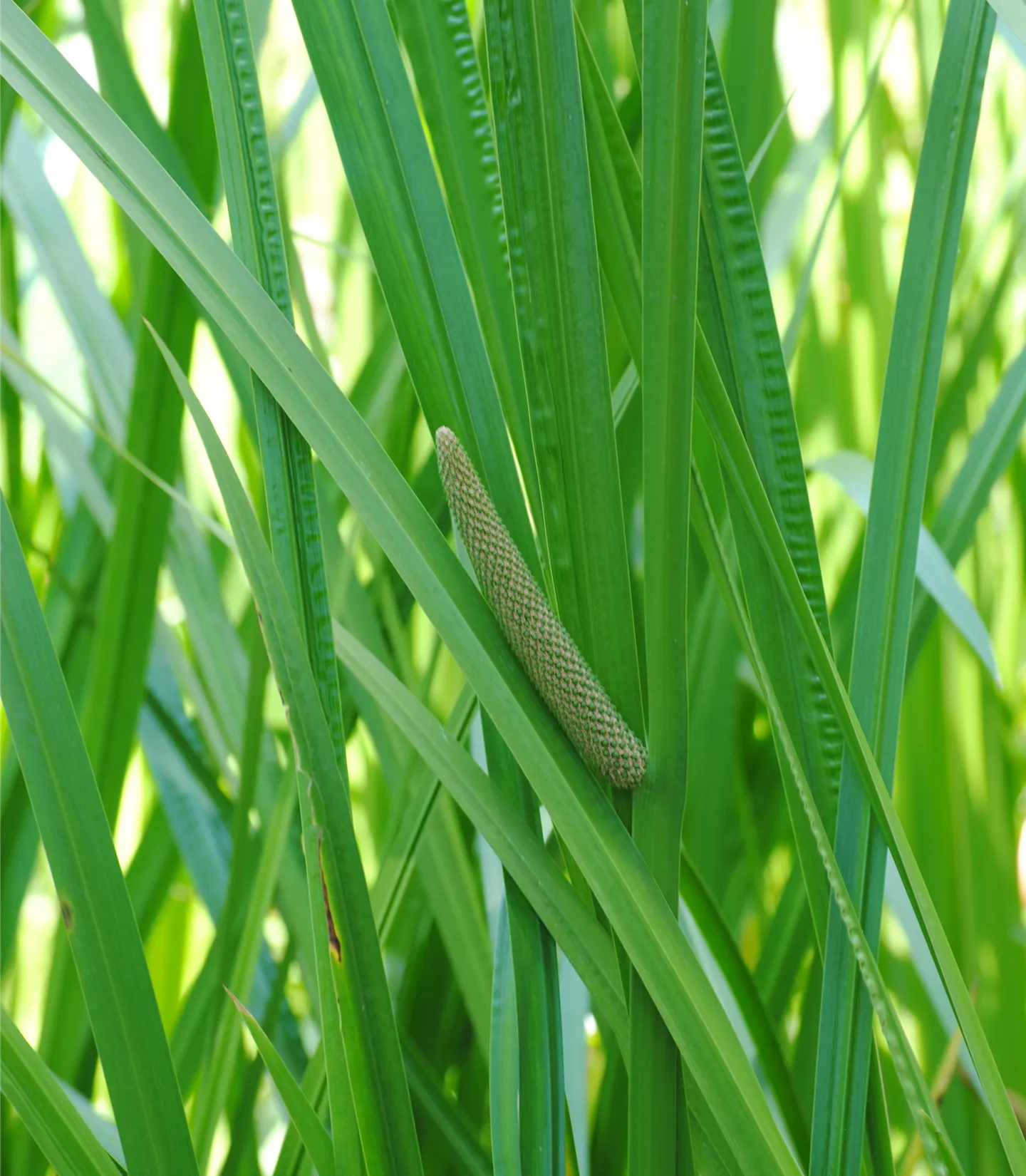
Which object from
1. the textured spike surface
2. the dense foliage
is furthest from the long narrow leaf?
the textured spike surface

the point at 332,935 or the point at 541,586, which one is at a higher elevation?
the point at 541,586

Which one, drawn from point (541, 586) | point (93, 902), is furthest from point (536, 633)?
point (93, 902)

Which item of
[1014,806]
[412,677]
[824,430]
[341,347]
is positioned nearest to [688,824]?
[412,677]

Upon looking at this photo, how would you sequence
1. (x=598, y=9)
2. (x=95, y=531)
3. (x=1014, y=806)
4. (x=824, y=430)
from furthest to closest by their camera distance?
(x=824, y=430) < (x=1014, y=806) < (x=95, y=531) < (x=598, y=9)

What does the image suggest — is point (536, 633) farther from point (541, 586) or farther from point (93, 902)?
point (93, 902)

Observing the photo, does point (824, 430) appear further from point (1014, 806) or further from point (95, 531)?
point (95, 531)

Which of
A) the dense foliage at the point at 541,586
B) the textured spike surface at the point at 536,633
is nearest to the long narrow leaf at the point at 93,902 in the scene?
the dense foliage at the point at 541,586

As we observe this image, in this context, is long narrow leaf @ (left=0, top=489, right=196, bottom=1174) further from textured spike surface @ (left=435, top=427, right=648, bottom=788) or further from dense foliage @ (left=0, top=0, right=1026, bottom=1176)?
textured spike surface @ (left=435, top=427, right=648, bottom=788)

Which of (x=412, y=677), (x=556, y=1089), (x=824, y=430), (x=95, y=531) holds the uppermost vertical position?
(x=824, y=430)
